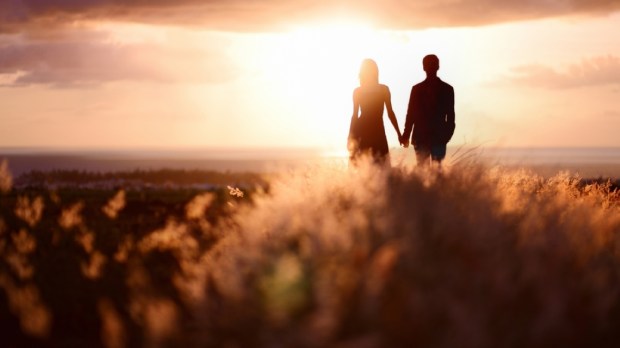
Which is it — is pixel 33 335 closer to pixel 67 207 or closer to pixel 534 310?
pixel 534 310

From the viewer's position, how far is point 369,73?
40.9 ft

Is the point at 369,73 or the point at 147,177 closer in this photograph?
the point at 369,73

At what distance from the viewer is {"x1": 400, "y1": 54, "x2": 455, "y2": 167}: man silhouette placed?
1280 cm

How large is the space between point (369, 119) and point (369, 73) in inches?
28.7

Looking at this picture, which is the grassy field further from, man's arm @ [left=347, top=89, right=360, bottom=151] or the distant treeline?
the distant treeline

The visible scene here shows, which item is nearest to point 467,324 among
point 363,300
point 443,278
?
point 363,300

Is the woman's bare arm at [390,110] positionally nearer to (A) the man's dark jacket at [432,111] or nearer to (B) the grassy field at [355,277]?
(A) the man's dark jacket at [432,111]

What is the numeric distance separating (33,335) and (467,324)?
3.79 meters

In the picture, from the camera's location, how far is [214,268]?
7.77m

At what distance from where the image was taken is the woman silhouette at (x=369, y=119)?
12625mm

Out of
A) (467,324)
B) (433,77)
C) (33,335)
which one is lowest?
(33,335)

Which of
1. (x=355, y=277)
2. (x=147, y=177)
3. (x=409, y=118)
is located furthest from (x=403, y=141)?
(x=147, y=177)

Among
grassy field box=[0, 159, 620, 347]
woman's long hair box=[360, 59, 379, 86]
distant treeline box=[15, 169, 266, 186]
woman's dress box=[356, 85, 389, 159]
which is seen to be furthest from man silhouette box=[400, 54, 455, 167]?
distant treeline box=[15, 169, 266, 186]

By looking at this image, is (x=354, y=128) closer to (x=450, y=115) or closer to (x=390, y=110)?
(x=390, y=110)
